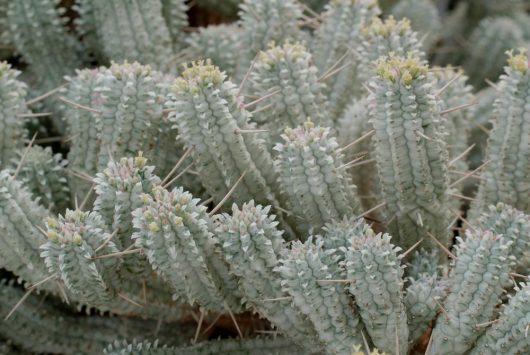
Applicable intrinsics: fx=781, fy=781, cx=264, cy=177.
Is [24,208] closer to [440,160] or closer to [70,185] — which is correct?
[70,185]

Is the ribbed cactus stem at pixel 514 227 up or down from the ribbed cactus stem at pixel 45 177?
up

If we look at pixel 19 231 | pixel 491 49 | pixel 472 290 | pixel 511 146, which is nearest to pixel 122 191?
pixel 19 231

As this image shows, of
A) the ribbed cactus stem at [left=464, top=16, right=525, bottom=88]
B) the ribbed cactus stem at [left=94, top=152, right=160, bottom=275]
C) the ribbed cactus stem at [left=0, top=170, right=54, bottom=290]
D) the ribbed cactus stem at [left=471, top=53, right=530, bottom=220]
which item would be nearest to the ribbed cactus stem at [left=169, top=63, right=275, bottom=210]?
the ribbed cactus stem at [left=94, top=152, right=160, bottom=275]

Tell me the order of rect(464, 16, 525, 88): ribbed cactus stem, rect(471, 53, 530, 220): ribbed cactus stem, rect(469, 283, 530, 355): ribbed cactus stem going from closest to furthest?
rect(469, 283, 530, 355): ribbed cactus stem, rect(471, 53, 530, 220): ribbed cactus stem, rect(464, 16, 525, 88): ribbed cactus stem

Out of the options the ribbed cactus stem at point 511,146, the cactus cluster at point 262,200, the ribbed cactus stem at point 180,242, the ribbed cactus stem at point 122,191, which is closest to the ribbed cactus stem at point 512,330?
the cactus cluster at point 262,200

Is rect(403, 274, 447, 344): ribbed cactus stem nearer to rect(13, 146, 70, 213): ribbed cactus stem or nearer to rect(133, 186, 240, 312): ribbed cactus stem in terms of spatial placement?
rect(133, 186, 240, 312): ribbed cactus stem

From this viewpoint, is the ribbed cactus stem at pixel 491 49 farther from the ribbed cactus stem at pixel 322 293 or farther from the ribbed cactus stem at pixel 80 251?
the ribbed cactus stem at pixel 80 251
